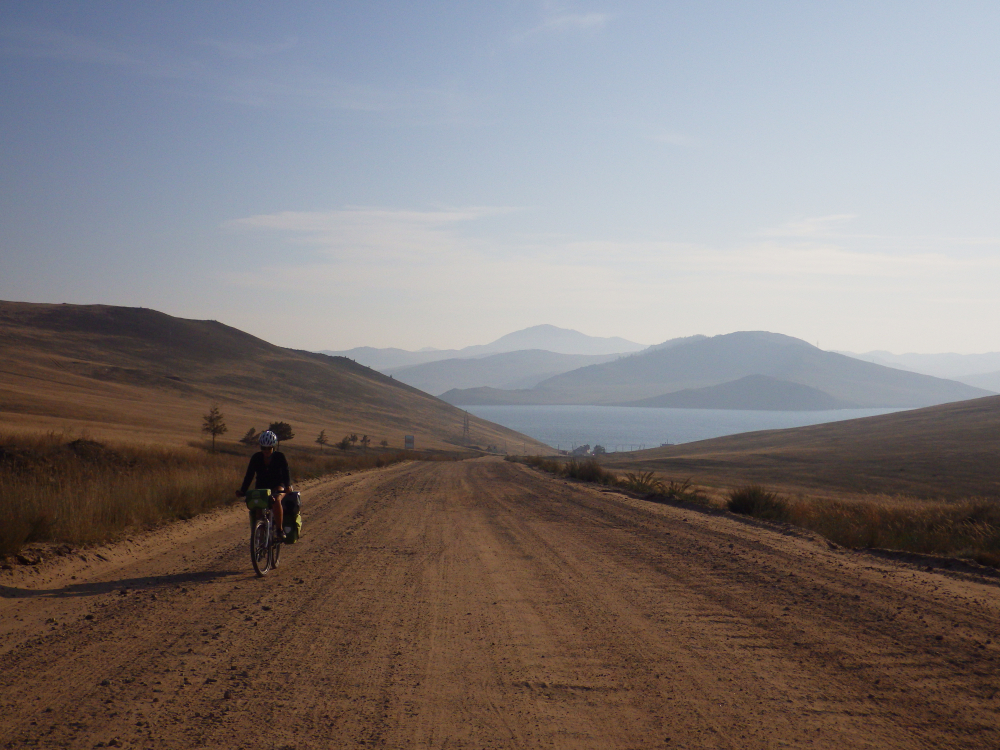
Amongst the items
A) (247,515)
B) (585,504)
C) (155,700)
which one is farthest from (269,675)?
(585,504)

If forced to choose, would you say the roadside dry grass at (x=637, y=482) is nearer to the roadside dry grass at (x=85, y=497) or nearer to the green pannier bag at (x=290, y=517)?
the roadside dry grass at (x=85, y=497)

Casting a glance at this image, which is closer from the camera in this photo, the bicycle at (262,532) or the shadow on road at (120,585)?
the shadow on road at (120,585)

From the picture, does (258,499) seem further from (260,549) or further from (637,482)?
(637,482)

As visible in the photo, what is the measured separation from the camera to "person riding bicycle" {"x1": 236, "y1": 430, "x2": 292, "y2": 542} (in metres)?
9.55

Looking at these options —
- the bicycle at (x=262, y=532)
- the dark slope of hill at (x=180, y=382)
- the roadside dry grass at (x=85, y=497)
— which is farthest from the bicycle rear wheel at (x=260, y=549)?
the dark slope of hill at (x=180, y=382)

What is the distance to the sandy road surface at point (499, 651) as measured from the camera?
4.54 meters

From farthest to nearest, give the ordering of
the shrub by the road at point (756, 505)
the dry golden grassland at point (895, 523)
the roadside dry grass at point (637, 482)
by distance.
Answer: the roadside dry grass at point (637, 482) → the shrub by the road at point (756, 505) → the dry golden grassland at point (895, 523)

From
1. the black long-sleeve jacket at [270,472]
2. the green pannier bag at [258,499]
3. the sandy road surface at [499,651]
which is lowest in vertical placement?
the sandy road surface at [499,651]

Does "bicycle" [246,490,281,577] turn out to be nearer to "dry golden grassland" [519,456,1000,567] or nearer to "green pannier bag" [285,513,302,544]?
"green pannier bag" [285,513,302,544]

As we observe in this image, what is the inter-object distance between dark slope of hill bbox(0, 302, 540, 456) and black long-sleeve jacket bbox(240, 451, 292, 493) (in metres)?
42.2

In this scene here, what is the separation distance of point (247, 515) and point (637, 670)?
461 inches

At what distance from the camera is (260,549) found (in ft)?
29.8

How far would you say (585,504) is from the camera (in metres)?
18.4

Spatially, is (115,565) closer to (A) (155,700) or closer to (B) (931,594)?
(A) (155,700)
